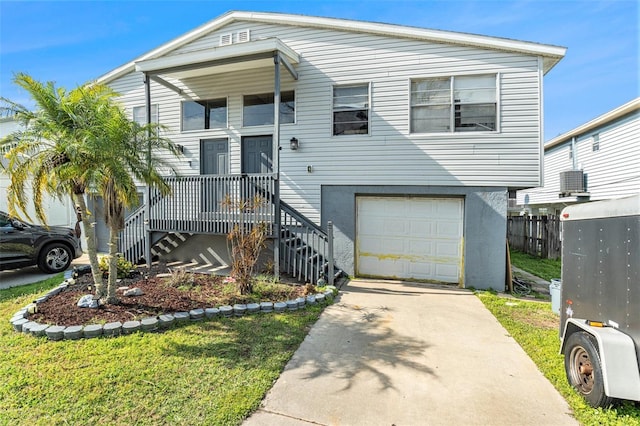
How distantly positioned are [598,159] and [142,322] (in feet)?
55.8

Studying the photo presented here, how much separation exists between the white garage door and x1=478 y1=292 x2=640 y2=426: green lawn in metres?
1.17

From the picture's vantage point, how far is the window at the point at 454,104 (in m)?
6.68

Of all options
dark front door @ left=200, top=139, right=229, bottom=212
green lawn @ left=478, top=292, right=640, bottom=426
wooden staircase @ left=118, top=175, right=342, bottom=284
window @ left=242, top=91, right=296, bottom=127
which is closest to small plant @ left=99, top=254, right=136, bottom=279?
wooden staircase @ left=118, top=175, right=342, bottom=284

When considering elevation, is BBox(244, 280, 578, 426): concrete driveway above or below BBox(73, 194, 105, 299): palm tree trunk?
below

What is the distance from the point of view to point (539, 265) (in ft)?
30.4

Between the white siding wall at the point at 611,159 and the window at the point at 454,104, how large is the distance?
25.1 feet

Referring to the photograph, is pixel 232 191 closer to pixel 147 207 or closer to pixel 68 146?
pixel 147 207

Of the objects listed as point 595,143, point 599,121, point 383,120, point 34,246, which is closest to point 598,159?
point 595,143

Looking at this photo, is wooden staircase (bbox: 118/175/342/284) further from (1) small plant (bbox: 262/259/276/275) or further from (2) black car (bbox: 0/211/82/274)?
(2) black car (bbox: 0/211/82/274)

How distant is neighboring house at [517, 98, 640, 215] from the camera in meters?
10.9

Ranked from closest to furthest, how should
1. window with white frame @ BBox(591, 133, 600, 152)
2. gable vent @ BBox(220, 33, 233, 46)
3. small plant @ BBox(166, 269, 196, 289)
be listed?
small plant @ BBox(166, 269, 196, 289)
gable vent @ BBox(220, 33, 233, 46)
window with white frame @ BBox(591, 133, 600, 152)

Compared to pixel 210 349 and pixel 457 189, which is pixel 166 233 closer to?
pixel 210 349

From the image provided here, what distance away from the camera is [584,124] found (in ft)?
42.6

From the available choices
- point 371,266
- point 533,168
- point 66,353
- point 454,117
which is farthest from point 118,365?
point 533,168
